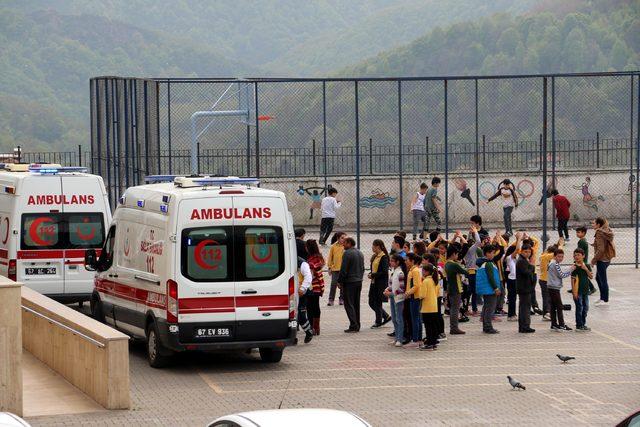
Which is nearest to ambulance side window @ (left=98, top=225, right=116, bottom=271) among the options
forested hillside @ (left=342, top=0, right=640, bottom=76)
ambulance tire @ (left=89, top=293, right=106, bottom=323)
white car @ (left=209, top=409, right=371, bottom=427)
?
ambulance tire @ (left=89, top=293, right=106, bottom=323)

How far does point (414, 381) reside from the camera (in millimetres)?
16453

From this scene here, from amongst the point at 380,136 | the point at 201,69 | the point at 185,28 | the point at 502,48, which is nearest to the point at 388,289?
the point at 380,136

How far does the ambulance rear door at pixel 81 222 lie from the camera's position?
21.8 m

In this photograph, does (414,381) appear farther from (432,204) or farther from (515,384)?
(432,204)

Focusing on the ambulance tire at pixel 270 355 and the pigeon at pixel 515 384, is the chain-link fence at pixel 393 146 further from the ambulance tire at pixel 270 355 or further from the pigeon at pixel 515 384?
the pigeon at pixel 515 384

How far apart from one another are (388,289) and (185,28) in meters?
136

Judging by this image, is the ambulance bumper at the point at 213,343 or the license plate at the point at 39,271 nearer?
the ambulance bumper at the point at 213,343

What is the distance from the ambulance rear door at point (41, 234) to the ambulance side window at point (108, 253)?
2681mm

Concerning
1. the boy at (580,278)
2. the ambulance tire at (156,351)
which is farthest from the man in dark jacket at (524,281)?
the ambulance tire at (156,351)

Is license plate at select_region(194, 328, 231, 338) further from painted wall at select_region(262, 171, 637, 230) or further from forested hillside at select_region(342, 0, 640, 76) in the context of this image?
forested hillside at select_region(342, 0, 640, 76)

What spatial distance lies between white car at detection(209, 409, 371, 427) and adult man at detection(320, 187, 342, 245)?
2292 cm

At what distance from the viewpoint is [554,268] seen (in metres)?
20.2

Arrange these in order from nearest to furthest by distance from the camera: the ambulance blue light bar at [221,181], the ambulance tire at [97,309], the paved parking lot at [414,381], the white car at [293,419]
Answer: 1. the white car at [293,419]
2. the paved parking lot at [414,381]
3. the ambulance blue light bar at [221,181]
4. the ambulance tire at [97,309]

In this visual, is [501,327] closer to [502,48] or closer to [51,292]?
[51,292]
